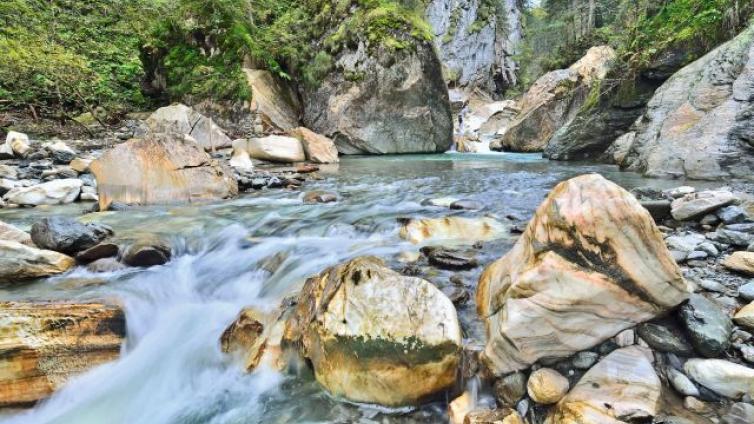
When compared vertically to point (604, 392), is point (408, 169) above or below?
above

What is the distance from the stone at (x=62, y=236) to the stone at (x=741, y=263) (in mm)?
5480

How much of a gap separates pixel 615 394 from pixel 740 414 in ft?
1.58

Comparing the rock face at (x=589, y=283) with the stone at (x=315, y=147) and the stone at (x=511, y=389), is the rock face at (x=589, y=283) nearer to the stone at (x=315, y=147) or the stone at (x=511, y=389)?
the stone at (x=511, y=389)

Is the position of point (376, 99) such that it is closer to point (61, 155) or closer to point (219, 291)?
point (61, 155)

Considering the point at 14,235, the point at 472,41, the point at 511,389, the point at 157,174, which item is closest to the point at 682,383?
the point at 511,389

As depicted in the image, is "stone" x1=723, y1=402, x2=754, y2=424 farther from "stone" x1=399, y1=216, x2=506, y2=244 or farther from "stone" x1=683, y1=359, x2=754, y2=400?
"stone" x1=399, y1=216, x2=506, y2=244

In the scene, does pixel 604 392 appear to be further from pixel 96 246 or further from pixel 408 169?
pixel 408 169

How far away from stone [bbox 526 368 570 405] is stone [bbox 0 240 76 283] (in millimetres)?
4028

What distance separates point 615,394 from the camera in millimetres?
1813

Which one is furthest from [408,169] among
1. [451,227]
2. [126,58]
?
[126,58]

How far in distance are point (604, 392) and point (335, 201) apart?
5.14 meters

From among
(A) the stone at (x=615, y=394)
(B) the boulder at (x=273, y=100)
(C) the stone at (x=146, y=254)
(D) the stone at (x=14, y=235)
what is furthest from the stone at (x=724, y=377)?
(B) the boulder at (x=273, y=100)

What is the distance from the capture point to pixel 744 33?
6.75 meters

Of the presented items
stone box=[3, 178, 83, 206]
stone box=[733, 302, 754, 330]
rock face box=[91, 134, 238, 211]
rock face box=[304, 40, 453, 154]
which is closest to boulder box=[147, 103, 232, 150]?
rock face box=[304, 40, 453, 154]
